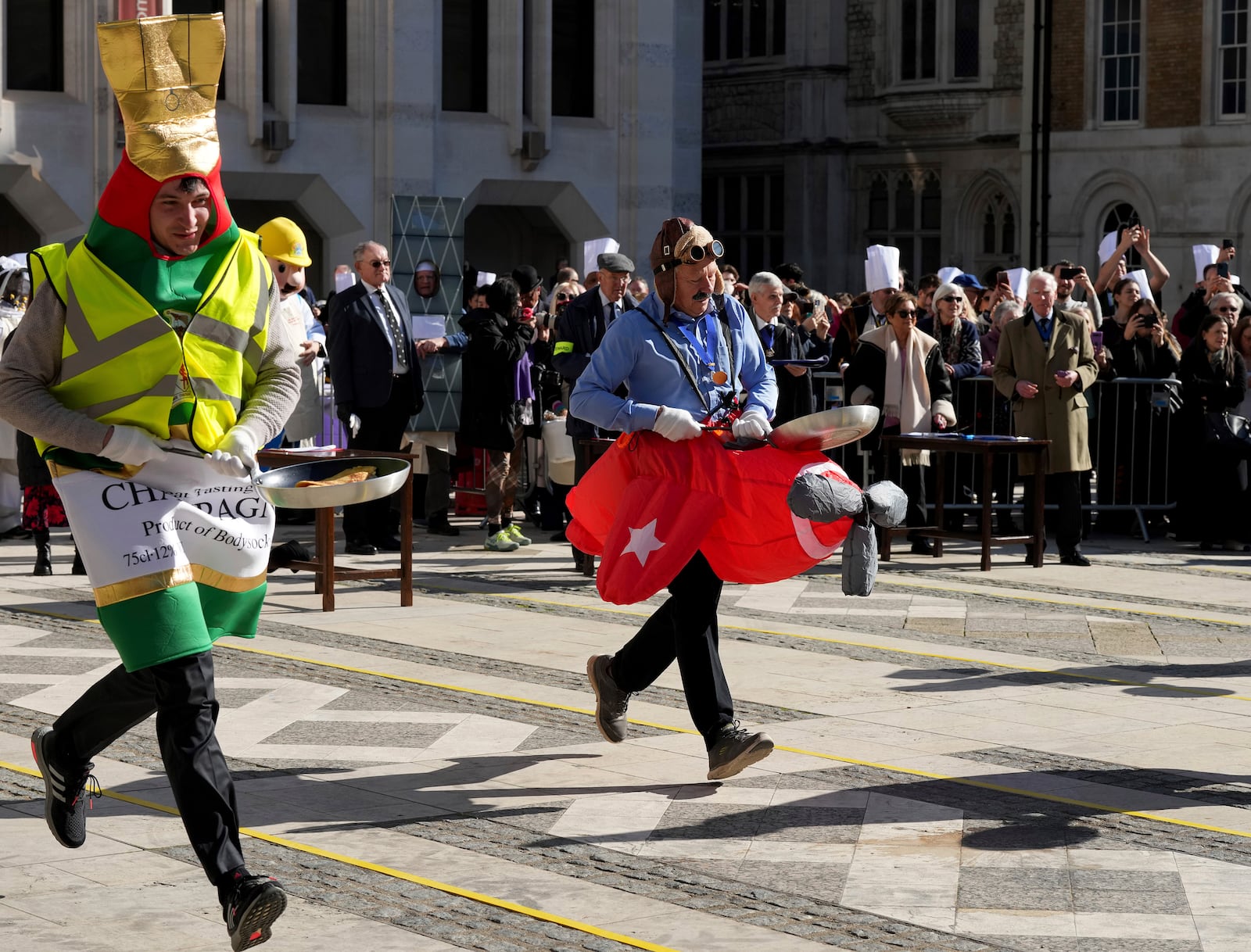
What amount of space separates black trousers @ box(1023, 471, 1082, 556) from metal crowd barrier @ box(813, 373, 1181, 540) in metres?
1.96

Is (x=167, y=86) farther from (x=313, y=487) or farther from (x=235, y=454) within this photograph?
(x=313, y=487)

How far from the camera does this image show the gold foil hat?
223 inches

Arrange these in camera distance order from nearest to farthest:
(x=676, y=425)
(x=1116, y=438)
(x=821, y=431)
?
(x=821, y=431), (x=676, y=425), (x=1116, y=438)

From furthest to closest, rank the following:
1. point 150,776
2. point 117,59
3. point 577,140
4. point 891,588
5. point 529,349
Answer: point 577,140, point 529,349, point 891,588, point 150,776, point 117,59

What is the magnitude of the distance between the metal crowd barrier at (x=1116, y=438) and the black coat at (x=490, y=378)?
8.71 ft

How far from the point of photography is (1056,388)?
14.6 m

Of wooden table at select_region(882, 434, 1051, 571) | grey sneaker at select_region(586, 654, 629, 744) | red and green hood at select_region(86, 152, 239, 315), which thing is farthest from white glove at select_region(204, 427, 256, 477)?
wooden table at select_region(882, 434, 1051, 571)

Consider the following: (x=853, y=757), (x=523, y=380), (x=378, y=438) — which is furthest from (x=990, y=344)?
(x=853, y=757)

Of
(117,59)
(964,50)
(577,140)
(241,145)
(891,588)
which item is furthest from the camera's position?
(964,50)

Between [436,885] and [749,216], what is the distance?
34.0m

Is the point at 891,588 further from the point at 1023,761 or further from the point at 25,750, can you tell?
the point at 25,750

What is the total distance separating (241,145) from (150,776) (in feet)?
70.8

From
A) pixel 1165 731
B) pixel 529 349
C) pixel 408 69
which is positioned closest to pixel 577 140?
pixel 408 69

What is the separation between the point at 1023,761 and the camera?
25.4 ft
